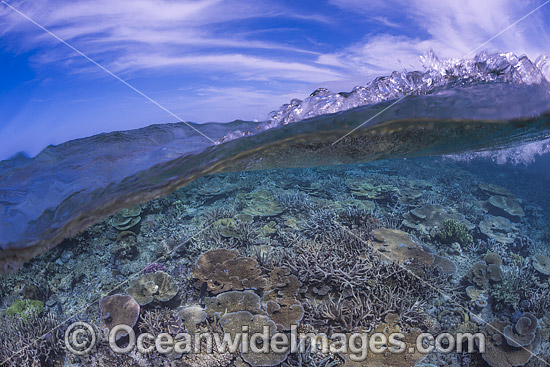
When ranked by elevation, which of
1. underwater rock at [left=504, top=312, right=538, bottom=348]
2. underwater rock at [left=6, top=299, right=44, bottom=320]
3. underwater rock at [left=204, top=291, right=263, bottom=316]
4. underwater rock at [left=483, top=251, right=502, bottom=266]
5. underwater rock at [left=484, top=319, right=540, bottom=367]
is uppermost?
underwater rock at [left=483, top=251, right=502, bottom=266]

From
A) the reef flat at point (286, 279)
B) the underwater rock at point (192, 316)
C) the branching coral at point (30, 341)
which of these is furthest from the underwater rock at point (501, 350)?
the branching coral at point (30, 341)

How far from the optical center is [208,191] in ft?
35.5

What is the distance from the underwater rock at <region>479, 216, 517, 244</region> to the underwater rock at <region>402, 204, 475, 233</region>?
2.19 feet

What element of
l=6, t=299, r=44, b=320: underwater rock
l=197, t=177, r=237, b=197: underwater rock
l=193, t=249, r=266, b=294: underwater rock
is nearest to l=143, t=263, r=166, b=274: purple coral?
l=193, t=249, r=266, b=294: underwater rock

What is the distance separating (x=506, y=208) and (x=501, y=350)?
875 centimetres

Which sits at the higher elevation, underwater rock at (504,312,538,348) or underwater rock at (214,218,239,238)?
underwater rock at (214,218,239,238)

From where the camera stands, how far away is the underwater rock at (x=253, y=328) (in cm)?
404

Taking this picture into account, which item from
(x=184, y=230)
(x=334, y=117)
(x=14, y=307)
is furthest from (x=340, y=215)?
(x=14, y=307)

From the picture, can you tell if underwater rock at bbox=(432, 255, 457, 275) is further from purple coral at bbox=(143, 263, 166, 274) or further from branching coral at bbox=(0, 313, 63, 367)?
branching coral at bbox=(0, 313, 63, 367)

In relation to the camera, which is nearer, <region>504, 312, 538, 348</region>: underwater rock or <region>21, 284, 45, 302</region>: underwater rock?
<region>504, 312, 538, 348</region>: underwater rock

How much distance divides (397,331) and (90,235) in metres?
8.34

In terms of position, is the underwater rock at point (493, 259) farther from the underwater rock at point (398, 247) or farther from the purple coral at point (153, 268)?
the purple coral at point (153, 268)

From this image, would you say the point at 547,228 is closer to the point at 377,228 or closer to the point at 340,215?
the point at 377,228

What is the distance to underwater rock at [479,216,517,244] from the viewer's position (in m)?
8.69
